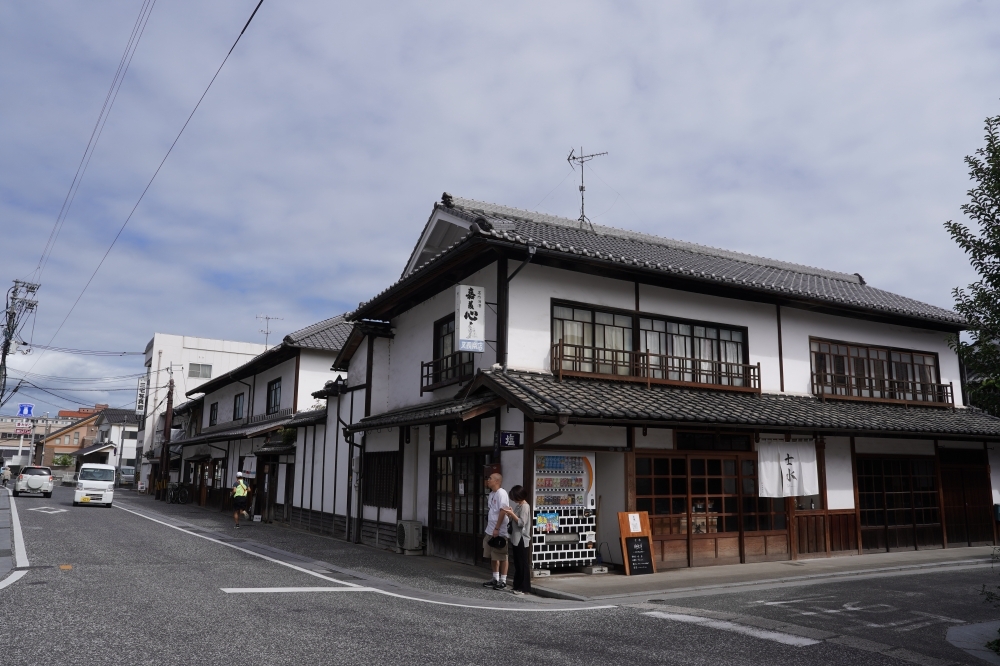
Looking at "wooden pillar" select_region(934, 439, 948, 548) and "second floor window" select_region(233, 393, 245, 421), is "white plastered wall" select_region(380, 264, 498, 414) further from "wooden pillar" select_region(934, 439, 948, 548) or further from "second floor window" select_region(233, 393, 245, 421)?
"second floor window" select_region(233, 393, 245, 421)

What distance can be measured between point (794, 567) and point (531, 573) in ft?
19.0

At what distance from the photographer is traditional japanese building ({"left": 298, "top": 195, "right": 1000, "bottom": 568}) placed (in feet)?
43.5

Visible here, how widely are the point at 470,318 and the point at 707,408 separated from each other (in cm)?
499

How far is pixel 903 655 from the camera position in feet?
24.3

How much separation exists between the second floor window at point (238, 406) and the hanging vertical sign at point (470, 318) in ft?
83.7

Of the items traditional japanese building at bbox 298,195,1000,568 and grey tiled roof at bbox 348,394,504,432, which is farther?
traditional japanese building at bbox 298,195,1000,568

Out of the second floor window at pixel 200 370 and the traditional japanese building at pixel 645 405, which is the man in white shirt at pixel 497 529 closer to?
the traditional japanese building at pixel 645 405

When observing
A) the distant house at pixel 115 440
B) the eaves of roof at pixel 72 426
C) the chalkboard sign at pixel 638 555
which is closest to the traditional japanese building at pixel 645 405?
the chalkboard sign at pixel 638 555

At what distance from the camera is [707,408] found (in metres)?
14.0

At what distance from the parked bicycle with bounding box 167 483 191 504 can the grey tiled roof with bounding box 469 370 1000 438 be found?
33.1 m

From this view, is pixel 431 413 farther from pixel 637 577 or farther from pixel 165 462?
pixel 165 462

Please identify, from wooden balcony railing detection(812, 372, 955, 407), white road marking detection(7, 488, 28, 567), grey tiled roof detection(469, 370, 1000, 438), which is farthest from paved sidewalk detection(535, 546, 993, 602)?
white road marking detection(7, 488, 28, 567)

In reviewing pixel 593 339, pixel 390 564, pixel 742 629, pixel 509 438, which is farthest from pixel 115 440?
pixel 742 629

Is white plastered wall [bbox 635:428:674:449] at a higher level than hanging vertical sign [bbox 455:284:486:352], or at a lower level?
lower
